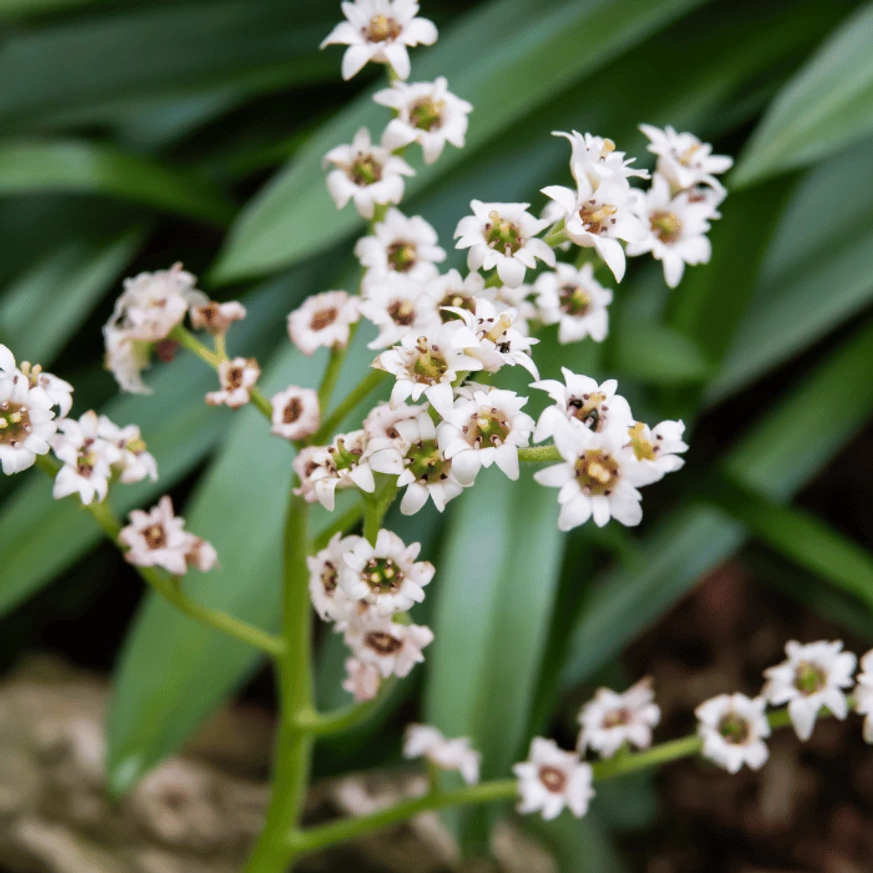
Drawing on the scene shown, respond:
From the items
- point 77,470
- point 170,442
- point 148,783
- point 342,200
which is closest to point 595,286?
point 342,200

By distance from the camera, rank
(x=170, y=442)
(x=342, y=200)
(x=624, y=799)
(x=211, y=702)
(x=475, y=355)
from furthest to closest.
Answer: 1. (x=624, y=799)
2. (x=170, y=442)
3. (x=211, y=702)
4. (x=342, y=200)
5. (x=475, y=355)

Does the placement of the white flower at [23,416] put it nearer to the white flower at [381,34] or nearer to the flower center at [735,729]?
the white flower at [381,34]

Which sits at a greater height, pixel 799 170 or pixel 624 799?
pixel 799 170

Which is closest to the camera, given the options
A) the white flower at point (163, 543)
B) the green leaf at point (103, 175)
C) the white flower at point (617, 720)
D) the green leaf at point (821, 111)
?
the white flower at point (163, 543)

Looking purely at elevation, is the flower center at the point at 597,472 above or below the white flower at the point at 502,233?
below

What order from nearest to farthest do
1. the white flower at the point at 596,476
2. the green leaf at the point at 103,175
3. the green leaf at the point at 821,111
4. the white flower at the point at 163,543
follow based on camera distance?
the white flower at the point at 596,476
the white flower at the point at 163,543
the green leaf at the point at 821,111
the green leaf at the point at 103,175

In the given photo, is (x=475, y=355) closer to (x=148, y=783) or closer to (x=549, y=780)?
(x=549, y=780)

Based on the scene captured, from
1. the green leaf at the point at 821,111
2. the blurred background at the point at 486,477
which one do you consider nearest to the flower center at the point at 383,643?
the blurred background at the point at 486,477
